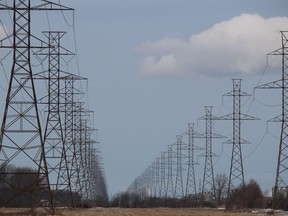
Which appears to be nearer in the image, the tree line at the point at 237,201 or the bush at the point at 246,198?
the tree line at the point at 237,201

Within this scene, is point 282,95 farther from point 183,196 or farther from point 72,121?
point 183,196

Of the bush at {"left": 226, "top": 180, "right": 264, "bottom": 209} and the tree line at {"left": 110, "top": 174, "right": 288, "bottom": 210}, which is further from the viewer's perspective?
the bush at {"left": 226, "top": 180, "right": 264, "bottom": 209}

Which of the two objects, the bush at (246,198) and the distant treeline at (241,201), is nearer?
the distant treeline at (241,201)

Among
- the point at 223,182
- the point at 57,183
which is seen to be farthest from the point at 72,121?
the point at 223,182

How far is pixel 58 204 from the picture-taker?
9294 cm

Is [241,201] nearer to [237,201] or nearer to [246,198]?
[237,201]

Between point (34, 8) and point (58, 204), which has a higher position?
point (34, 8)

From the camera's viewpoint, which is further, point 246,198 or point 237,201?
point 246,198

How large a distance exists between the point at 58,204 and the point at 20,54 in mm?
49498

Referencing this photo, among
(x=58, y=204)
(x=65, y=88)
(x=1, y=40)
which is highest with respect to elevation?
(x=65, y=88)

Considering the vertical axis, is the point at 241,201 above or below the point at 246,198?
below

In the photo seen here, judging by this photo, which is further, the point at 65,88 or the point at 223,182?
the point at 223,182

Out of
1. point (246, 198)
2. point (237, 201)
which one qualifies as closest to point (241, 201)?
point (237, 201)

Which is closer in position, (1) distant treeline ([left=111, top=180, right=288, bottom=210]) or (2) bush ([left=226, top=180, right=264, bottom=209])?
(1) distant treeline ([left=111, top=180, right=288, bottom=210])
